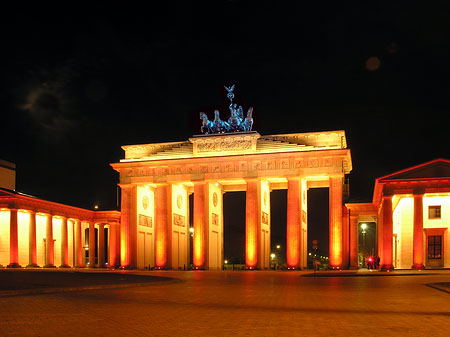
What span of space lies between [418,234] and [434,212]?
281 inches

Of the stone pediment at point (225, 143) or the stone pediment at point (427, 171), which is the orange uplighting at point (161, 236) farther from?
the stone pediment at point (427, 171)

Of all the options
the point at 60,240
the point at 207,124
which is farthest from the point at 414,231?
the point at 60,240

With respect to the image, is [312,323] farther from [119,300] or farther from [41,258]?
[41,258]

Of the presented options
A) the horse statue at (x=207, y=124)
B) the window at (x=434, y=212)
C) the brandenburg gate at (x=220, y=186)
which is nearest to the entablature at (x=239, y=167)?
A: the brandenburg gate at (x=220, y=186)

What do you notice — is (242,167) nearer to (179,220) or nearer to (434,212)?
(179,220)

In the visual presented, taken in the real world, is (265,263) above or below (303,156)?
below

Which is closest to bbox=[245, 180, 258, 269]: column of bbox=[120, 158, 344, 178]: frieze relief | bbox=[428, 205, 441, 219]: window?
bbox=[120, 158, 344, 178]: frieze relief

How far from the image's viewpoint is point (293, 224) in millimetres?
58750

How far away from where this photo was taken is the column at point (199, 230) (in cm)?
6153

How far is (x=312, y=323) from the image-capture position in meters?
12.6

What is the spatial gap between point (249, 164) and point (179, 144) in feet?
30.0

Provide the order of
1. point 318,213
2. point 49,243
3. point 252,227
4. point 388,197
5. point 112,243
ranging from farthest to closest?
point 318,213, point 112,243, point 49,243, point 252,227, point 388,197

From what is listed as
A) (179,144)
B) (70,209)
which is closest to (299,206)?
(179,144)

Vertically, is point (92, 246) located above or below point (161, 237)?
below
